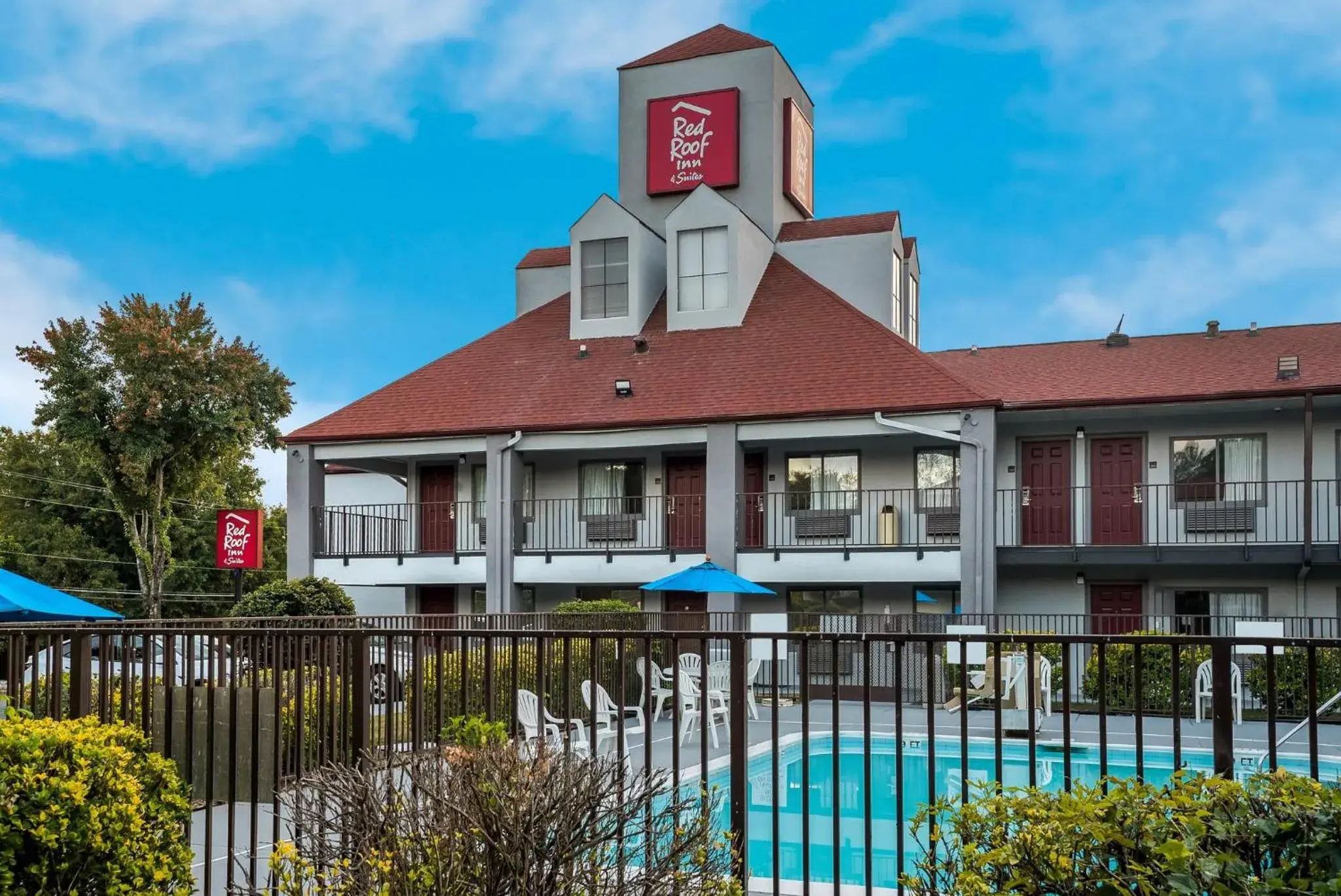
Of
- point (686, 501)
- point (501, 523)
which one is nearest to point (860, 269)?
point (686, 501)

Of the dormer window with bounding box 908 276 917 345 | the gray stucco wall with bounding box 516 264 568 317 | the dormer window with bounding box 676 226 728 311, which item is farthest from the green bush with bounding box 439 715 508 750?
the dormer window with bounding box 908 276 917 345

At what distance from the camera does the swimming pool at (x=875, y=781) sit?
440 inches

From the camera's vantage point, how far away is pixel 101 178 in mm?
40969

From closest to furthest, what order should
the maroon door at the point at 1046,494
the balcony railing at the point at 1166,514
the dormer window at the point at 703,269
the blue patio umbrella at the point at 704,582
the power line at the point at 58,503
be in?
the blue patio umbrella at the point at 704,582 → the balcony railing at the point at 1166,514 → the maroon door at the point at 1046,494 → the dormer window at the point at 703,269 → the power line at the point at 58,503

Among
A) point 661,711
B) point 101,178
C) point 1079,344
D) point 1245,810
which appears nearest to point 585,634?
point 1245,810

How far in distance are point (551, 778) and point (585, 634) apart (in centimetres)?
141

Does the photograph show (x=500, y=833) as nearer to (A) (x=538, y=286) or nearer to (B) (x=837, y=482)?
(B) (x=837, y=482)

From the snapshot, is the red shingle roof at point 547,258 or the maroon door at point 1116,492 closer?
the maroon door at point 1116,492

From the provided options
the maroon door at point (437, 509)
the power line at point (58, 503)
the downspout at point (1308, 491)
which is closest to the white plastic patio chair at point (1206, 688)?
the downspout at point (1308, 491)

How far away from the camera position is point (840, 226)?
31.7 metres

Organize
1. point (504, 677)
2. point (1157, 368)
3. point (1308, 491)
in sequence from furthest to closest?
point (1157, 368) < point (1308, 491) < point (504, 677)

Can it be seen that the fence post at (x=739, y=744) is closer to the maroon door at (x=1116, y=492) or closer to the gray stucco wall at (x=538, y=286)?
the maroon door at (x=1116, y=492)

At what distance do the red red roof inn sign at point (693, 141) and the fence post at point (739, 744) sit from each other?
26.9 metres

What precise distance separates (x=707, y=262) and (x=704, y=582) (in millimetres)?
8984
